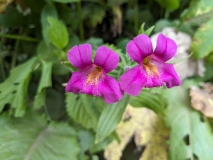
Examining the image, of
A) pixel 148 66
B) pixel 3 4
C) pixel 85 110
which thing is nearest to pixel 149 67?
pixel 148 66

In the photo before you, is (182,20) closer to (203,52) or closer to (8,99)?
(203,52)

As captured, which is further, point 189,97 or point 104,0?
point 104,0

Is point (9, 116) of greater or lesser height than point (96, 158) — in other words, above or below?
above

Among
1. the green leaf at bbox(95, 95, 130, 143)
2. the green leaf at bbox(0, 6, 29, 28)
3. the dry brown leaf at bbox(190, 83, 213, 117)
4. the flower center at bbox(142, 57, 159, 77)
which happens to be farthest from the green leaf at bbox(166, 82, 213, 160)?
the green leaf at bbox(0, 6, 29, 28)

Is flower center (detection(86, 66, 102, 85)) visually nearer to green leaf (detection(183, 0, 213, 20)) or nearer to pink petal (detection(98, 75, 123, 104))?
pink petal (detection(98, 75, 123, 104))

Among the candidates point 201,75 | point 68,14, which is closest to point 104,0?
point 68,14

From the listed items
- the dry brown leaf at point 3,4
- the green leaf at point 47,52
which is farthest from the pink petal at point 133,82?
the dry brown leaf at point 3,4
